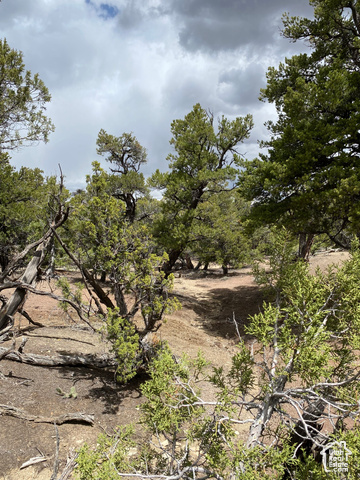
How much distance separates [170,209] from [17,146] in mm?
8453

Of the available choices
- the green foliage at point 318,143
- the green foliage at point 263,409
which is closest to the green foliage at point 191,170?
the green foliage at point 318,143

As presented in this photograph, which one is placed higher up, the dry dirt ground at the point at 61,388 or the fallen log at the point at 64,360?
the fallen log at the point at 64,360

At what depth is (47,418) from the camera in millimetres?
5715

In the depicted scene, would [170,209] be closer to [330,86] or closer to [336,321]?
[330,86]

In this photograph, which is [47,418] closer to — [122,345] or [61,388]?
[61,388]

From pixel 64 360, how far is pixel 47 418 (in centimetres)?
216

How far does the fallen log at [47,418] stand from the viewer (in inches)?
223

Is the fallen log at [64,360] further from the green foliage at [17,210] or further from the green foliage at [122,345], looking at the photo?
the green foliage at [17,210]

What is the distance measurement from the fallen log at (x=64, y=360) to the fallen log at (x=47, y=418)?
1.76m

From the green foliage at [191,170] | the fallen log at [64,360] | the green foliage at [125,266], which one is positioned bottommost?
the fallen log at [64,360]

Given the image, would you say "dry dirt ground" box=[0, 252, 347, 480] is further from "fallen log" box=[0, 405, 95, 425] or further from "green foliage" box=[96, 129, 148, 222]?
"green foliage" box=[96, 129, 148, 222]

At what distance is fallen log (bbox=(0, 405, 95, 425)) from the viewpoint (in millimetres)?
5664

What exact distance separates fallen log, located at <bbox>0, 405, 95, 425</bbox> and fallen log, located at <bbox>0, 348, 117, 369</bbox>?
5.79 feet

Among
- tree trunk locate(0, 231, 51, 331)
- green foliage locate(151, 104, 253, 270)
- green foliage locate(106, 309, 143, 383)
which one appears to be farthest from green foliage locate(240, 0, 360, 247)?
tree trunk locate(0, 231, 51, 331)
